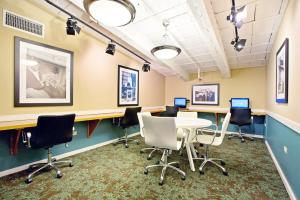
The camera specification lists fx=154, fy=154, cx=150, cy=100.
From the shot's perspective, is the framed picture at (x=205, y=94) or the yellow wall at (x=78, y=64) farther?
the framed picture at (x=205, y=94)

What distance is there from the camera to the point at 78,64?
10.6ft

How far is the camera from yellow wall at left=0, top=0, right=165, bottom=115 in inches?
89.0

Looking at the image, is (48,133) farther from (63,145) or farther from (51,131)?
(63,145)

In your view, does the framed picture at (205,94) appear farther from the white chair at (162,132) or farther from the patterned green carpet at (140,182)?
the white chair at (162,132)

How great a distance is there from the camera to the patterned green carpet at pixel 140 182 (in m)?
1.86

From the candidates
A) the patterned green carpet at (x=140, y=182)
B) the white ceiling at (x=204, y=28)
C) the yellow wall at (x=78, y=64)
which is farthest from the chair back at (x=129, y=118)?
the white ceiling at (x=204, y=28)

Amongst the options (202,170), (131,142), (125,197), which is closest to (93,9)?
(125,197)

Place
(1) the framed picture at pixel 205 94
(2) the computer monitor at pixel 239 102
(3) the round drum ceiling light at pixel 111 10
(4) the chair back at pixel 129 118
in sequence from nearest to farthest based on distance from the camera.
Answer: (3) the round drum ceiling light at pixel 111 10 < (4) the chair back at pixel 129 118 < (2) the computer monitor at pixel 239 102 < (1) the framed picture at pixel 205 94

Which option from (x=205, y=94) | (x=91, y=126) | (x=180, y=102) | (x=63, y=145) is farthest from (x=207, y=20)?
(x=180, y=102)

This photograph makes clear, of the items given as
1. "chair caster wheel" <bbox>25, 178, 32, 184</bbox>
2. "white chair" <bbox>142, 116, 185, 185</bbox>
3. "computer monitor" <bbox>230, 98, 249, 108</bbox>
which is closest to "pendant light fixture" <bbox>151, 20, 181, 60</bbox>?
"white chair" <bbox>142, 116, 185, 185</bbox>

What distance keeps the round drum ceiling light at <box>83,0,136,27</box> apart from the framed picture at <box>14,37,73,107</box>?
1543mm

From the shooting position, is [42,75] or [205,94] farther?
[205,94]

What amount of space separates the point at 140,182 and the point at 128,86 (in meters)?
2.87

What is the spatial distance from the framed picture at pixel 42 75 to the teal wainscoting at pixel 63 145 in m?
0.62
